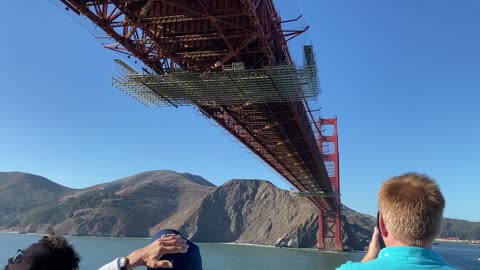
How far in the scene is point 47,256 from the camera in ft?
4.46

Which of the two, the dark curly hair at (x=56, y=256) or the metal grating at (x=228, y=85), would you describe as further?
the metal grating at (x=228, y=85)

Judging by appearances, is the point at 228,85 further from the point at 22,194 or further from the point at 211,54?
the point at 22,194

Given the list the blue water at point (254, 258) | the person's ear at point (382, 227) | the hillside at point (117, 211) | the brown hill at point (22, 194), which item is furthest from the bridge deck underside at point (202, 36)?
the brown hill at point (22, 194)

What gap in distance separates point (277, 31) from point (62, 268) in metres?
12.1

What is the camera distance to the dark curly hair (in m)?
1.35

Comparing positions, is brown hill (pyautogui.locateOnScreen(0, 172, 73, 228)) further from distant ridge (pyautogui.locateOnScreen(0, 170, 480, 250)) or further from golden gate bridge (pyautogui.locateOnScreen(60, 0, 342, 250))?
golden gate bridge (pyautogui.locateOnScreen(60, 0, 342, 250))

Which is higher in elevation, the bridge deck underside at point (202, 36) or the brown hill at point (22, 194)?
the bridge deck underside at point (202, 36)

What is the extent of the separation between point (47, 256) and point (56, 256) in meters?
0.03

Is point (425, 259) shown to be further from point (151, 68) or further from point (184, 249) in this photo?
point (151, 68)

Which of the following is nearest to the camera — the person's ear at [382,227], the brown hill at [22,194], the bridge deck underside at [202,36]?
the person's ear at [382,227]

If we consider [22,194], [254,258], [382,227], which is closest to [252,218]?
[254,258]

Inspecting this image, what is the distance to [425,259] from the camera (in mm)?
1284

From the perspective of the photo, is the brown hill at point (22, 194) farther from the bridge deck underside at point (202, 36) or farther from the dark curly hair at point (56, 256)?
the dark curly hair at point (56, 256)

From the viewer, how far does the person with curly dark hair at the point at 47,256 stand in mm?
1325
